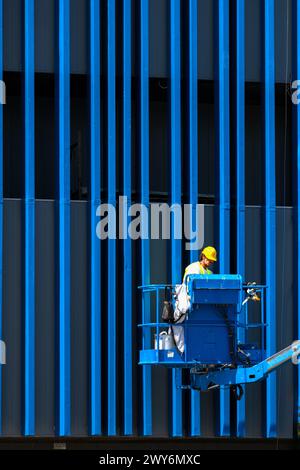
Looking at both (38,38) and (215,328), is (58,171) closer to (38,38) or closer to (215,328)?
(38,38)

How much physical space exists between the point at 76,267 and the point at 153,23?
524cm

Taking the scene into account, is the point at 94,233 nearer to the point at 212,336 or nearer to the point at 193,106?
the point at 193,106

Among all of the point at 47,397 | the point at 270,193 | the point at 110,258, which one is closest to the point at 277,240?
the point at 270,193

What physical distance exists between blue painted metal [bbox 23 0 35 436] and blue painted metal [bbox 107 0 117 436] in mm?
1528

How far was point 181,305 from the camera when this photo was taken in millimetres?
25453

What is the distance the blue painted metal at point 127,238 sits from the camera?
28.9 meters

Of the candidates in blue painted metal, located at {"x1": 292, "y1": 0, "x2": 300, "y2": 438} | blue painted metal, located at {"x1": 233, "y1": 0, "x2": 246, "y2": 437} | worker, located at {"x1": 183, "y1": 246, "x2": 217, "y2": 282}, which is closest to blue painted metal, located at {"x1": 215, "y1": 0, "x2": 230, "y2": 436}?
blue painted metal, located at {"x1": 233, "y1": 0, "x2": 246, "y2": 437}

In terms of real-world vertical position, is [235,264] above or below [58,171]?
below

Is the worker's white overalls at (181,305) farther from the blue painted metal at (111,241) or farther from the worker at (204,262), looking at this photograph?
the blue painted metal at (111,241)

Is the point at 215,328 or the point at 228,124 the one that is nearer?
the point at 215,328

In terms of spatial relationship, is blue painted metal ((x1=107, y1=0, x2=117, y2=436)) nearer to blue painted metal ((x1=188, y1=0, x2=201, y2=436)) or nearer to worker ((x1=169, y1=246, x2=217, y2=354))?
blue painted metal ((x1=188, y1=0, x2=201, y2=436))

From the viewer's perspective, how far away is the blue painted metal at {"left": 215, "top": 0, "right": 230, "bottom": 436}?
96.6ft

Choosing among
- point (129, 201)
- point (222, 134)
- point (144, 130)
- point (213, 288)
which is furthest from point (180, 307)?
point (222, 134)
